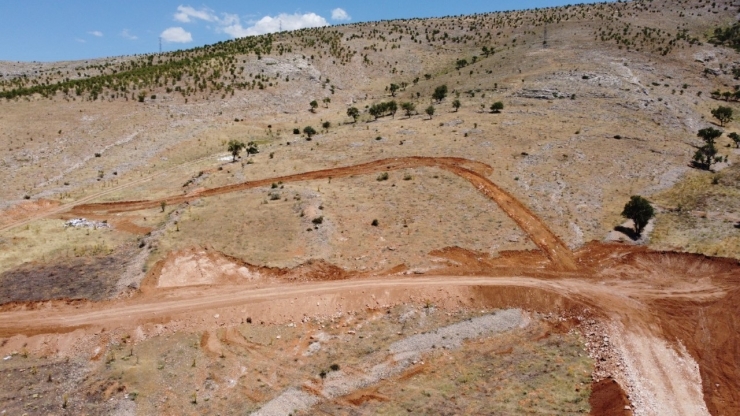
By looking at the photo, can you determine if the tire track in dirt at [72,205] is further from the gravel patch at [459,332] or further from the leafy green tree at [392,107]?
the gravel patch at [459,332]

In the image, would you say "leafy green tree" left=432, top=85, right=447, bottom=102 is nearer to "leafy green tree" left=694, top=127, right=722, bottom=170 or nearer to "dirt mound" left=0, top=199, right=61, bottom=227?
"leafy green tree" left=694, top=127, right=722, bottom=170

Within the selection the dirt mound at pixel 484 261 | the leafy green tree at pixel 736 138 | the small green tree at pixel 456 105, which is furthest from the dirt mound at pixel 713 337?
the small green tree at pixel 456 105

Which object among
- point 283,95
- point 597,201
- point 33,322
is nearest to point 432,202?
point 597,201

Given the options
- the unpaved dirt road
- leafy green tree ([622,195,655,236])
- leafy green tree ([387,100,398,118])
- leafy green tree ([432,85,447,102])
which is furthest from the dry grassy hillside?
leafy green tree ([432,85,447,102])

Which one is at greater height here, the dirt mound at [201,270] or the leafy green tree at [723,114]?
the leafy green tree at [723,114]

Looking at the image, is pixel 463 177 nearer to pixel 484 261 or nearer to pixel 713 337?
pixel 484 261

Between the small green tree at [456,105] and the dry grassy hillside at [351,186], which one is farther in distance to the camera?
the small green tree at [456,105]
